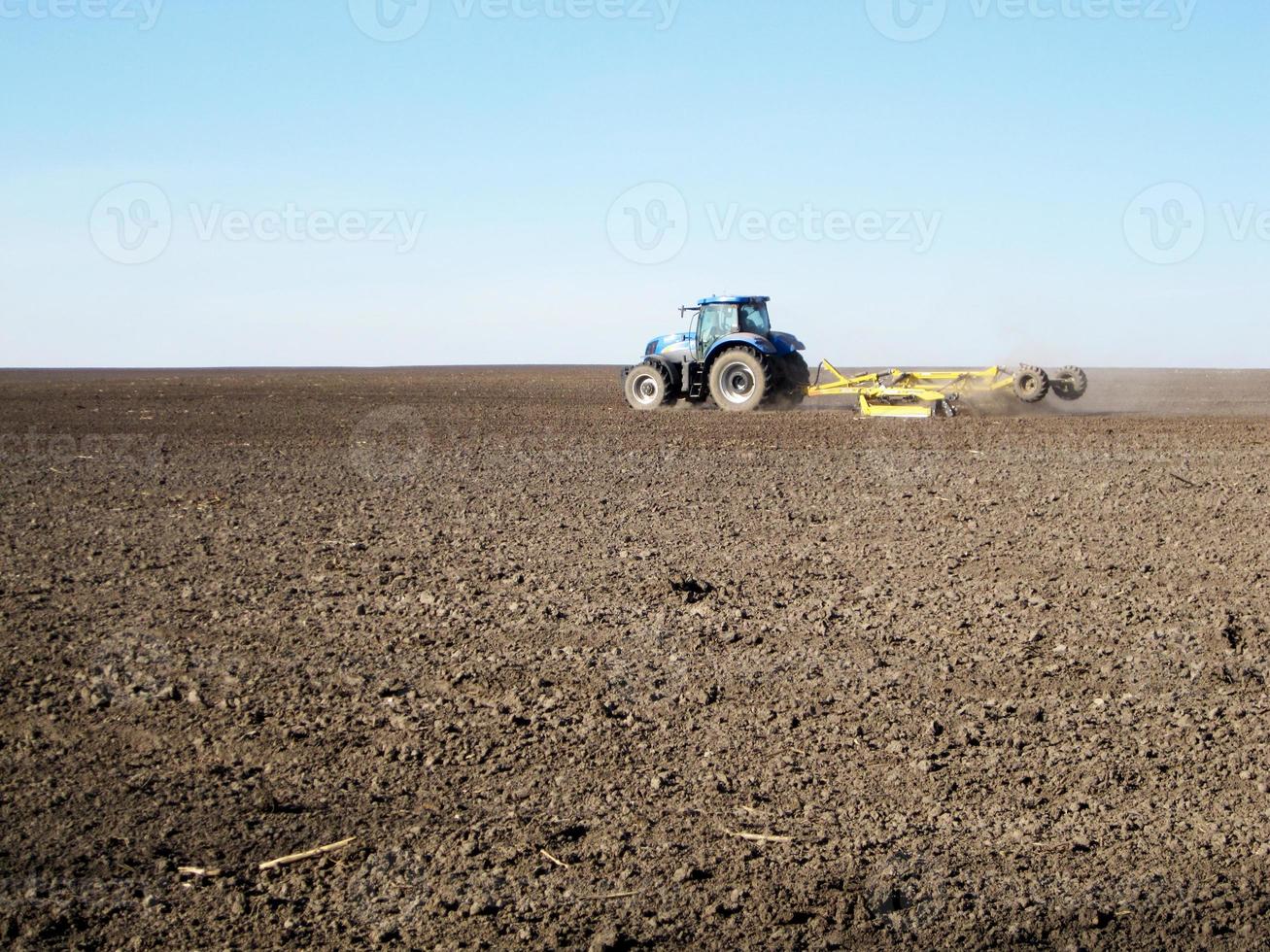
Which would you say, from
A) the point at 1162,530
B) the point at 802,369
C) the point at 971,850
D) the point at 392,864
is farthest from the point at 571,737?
the point at 802,369

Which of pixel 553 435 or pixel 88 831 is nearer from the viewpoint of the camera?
pixel 88 831

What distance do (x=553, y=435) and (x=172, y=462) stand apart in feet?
20.5

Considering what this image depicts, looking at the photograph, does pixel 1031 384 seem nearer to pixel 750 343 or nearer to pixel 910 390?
pixel 910 390

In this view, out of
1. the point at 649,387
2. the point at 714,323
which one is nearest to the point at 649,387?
the point at 649,387

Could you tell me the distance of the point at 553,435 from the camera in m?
19.6

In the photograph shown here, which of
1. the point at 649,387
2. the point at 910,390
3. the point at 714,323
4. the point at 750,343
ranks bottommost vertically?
the point at 910,390

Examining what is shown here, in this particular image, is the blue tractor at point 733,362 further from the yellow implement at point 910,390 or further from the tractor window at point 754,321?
the yellow implement at point 910,390

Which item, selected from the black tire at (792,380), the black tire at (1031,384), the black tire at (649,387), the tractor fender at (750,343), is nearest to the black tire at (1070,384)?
the black tire at (1031,384)

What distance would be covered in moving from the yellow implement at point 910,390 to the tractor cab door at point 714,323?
6.44ft

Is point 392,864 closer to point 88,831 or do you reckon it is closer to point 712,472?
point 88,831

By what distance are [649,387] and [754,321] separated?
9.34ft

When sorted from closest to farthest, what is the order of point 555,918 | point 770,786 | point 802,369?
point 555,918 → point 770,786 → point 802,369

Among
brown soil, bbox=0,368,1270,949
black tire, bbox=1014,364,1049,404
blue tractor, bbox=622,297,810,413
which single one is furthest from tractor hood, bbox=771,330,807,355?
brown soil, bbox=0,368,1270,949

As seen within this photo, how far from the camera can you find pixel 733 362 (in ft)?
73.0
